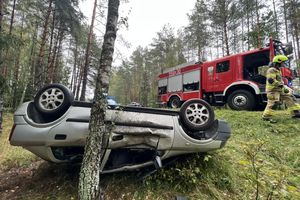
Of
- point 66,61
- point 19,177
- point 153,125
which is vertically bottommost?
point 19,177

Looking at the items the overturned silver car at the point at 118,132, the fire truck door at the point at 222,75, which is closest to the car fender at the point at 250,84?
the fire truck door at the point at 222,75

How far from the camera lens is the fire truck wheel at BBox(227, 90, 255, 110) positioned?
796cm

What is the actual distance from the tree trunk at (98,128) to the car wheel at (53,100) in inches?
20.1

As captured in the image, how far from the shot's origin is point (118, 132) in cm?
286

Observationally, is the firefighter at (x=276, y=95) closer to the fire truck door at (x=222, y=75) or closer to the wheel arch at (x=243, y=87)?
the wheel arch at (x=243, y=87)

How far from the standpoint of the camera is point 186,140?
2977mm

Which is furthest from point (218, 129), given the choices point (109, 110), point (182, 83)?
point (182, 83)

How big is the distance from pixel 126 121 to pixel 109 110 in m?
0.28

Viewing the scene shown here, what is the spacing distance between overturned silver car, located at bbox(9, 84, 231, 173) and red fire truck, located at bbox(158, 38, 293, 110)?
18.2ft

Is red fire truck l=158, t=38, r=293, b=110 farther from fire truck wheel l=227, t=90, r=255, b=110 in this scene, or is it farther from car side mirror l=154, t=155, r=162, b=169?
car side mirror l=154, t=155, r=162, b=169

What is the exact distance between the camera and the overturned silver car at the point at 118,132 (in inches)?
108

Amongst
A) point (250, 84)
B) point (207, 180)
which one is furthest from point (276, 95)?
point (207, 180)

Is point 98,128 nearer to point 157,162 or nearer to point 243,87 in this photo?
point 157,162

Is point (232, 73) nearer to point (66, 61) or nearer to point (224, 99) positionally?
point (224, 99)
